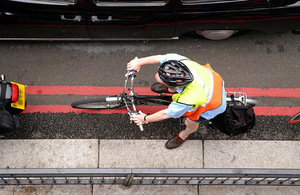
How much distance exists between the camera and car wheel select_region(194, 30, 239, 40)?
5.00 meters

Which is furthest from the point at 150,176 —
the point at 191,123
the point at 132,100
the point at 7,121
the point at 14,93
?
the point at 14,93

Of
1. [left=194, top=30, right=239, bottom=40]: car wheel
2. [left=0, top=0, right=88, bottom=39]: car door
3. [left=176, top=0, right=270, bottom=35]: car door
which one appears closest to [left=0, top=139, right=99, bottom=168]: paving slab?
[left=0, top=0, right=88, bottom=39]: car door

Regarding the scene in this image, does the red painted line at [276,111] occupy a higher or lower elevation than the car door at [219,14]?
lower

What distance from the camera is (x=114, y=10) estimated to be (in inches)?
168

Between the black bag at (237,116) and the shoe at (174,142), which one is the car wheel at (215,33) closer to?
the black bag at (237,116)

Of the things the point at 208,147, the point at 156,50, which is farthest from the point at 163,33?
the point at 208,147

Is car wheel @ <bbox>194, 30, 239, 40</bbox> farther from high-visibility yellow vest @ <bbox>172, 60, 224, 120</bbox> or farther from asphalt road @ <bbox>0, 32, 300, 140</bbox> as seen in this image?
high-visibility yellow vest @ <bbox>172, 60, 224, 120</bbox>

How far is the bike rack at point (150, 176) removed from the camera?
3.63 m

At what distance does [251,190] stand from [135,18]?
11.5 ft

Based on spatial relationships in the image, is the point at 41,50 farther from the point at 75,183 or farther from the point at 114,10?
the point at 75,183

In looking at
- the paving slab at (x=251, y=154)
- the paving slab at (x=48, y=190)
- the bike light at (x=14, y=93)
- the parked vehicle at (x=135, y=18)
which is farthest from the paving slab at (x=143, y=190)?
the parked vehicle at (x=135, y=18)

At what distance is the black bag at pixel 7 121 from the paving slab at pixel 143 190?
166 cm

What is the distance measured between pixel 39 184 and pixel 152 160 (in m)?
1.85

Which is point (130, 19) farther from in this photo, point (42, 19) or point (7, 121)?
point (7, 121)
